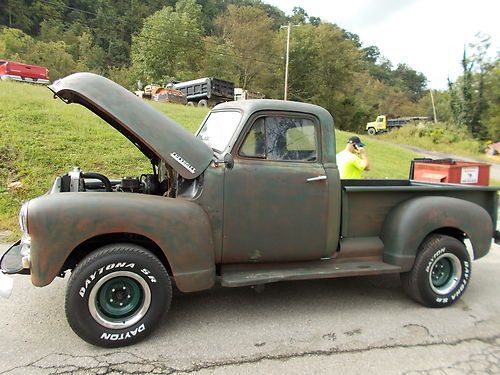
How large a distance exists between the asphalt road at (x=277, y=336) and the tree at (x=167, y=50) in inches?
1892

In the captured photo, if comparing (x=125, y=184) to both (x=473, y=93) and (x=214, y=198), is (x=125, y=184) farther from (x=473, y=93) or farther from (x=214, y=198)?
(x=473, y=93)

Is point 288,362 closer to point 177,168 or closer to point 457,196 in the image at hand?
point 177,168

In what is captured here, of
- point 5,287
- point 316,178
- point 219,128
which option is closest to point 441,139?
point 316,178

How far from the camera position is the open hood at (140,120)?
3.28 metres

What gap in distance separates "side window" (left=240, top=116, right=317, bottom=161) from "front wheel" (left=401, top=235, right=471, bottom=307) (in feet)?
5.00

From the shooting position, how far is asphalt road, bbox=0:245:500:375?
302 centimetres

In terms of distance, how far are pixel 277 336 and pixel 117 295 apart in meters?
1.37

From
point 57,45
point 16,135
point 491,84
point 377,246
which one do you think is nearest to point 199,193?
point 377,246

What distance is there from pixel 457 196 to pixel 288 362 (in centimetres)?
275

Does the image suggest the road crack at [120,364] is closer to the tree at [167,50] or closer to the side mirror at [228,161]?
the side mirror at [228,161]

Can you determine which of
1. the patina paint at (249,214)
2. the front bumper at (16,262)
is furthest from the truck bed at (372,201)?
the front bumper at (16,262)

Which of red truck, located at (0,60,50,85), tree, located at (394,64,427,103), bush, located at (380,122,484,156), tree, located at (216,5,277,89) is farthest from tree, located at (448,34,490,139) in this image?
tree, located at (394,64,427,103)

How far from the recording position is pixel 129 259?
3201 mm

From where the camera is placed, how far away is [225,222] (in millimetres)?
3596
